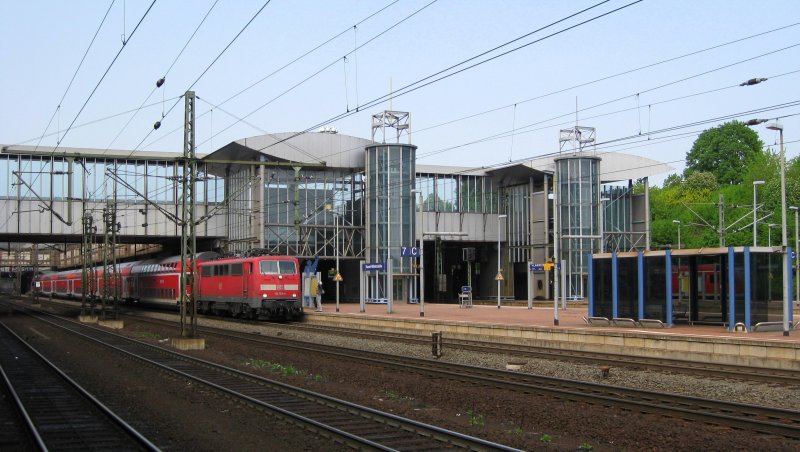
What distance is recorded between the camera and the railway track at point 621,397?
12234mm

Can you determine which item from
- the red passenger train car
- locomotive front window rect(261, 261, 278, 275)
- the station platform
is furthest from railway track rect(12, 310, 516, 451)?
locomotive front window rect(261, 261, 278, 275)

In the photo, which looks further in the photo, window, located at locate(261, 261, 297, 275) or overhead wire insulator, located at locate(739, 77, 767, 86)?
window, located at locate(261, 261, 297, 275)

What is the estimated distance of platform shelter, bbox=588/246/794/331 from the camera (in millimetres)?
24594

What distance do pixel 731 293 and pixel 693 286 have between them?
221cm

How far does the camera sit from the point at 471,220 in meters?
65.2

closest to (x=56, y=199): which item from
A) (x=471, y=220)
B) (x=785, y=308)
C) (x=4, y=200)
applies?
(x=4, y=200)

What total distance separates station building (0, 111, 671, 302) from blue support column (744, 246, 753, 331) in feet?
92.2

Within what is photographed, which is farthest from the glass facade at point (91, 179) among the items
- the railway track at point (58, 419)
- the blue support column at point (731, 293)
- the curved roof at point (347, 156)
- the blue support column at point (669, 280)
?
the blue support column at point (731, 293)

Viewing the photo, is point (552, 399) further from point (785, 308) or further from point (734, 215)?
point (734, 215)

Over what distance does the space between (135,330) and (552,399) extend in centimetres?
2860

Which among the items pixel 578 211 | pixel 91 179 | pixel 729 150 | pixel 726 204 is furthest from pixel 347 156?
pixel 729 150

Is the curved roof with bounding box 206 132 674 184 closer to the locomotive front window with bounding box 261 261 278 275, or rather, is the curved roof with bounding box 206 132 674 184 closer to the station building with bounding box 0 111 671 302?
the station building with bounding box 0 111 671 302

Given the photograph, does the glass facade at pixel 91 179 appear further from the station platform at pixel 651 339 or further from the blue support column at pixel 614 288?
the blue support column at pixel 614 288

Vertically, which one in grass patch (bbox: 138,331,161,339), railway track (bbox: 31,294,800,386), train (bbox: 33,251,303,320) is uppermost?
train (bbox: 33,251,303,320)
